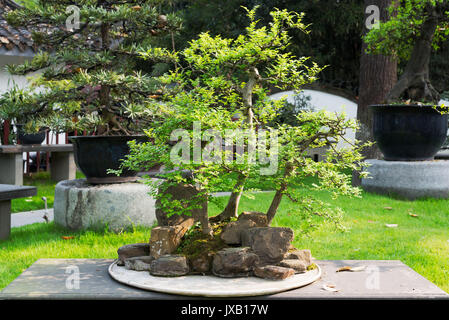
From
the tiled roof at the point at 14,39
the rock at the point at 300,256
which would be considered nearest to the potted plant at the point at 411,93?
the rock at the point at 300,256

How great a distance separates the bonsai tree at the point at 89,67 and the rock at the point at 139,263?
71.9 inches

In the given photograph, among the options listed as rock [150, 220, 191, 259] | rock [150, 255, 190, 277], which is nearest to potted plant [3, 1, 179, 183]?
rock [150, 220, 191, 259]

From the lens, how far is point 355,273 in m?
3.09

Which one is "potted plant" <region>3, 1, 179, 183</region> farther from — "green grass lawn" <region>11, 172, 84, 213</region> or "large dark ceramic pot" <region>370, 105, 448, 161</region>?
"large dark ceramic pot" <region>370, 105, 448, 161</region>

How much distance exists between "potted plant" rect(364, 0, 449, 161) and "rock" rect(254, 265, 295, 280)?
5001 mm

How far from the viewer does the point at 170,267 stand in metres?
2.94

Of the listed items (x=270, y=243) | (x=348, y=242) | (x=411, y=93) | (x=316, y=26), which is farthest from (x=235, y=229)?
(x=316, y=26)

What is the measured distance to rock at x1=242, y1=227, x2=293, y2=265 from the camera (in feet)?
9.82

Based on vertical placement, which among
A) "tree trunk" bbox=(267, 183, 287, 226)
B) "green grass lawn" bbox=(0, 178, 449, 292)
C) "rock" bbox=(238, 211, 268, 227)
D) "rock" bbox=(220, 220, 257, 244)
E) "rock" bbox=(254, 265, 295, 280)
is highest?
"tree trunk" bbox=(267, 183, 287, 226)

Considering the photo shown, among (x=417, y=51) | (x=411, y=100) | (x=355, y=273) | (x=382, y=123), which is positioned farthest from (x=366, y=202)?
(x=355, y=273)

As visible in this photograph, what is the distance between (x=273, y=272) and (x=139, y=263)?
2.62ft

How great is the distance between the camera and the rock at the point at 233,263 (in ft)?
9.52

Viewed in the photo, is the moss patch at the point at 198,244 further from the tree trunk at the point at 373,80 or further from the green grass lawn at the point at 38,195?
the tree trunk at the point at 373,80
